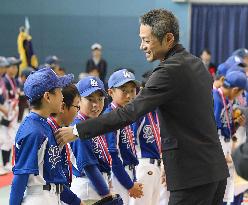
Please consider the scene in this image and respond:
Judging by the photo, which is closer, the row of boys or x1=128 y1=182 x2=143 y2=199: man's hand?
the row of boys

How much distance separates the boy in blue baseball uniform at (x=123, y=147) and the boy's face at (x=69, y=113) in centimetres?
69

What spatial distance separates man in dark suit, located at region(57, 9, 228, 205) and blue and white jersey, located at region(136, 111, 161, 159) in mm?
1844

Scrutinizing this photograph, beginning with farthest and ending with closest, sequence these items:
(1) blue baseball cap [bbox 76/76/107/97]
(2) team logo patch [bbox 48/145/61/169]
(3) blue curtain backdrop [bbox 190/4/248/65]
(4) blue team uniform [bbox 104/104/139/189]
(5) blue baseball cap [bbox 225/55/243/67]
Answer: (3) blue curtain backdrop [bbox 190/4/248/65] < (5) blue baseball cap [bbox 225/55/243/67] < (4) blue team uniform [bbox 104/104/139/189] < (1) blue baseball cap [bbox 76/76/107/97] < (2) team logo patch [bbox 48/145/61/169]

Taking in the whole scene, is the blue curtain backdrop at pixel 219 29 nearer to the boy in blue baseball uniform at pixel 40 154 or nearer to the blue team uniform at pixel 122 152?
the blue team uniform at pixel 122 152

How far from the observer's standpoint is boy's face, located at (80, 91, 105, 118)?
4.27 meters

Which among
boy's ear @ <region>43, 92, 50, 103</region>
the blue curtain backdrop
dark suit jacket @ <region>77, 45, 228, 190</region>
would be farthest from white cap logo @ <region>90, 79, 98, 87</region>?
the blue curtain backdrop

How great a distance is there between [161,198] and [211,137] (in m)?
2.42

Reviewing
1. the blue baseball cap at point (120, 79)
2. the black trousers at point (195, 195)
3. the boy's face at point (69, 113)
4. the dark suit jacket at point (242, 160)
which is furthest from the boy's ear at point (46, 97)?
→ the dark suit jacket at point (242, 160)

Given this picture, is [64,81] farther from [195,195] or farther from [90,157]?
[195,195]

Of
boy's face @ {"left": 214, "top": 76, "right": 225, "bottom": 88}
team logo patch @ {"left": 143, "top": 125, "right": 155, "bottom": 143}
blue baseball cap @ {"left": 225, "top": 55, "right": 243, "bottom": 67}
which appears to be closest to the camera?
team logo patch @ {"left": 143, "top": 125, "right": 155, "bottom": 143}

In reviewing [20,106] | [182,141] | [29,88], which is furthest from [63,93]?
[20,106]

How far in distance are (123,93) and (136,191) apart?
81 centimetres

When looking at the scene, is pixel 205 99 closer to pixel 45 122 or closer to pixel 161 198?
pixel 45 122

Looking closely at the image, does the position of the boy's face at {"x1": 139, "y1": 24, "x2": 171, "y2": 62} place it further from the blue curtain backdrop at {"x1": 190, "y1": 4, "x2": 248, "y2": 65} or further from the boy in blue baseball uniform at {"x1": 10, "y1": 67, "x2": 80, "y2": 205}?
the blue curtain backdrop at {"x1": 190, "y1": 4, "x2": 248, "y2": 65}
